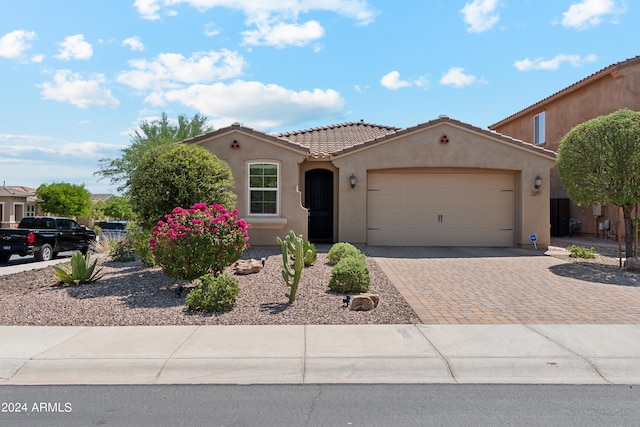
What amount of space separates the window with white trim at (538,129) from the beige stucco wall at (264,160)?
1464 cm

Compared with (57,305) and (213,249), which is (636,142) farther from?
(57,305)

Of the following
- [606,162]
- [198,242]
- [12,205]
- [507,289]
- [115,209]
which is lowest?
[507,289]

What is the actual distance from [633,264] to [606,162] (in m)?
2.58

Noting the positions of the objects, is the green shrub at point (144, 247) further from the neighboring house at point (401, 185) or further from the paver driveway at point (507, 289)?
the paver driveway at point (507, 289)

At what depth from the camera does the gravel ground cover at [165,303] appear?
23.8ft

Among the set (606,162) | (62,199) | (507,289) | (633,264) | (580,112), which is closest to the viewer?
(507,289)

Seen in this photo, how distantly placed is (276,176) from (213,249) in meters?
6.92

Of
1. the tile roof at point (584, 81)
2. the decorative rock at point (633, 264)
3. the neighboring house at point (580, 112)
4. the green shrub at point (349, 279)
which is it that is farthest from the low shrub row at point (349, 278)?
the tile roof at point (584, 81)

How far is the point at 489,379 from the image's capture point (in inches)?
202

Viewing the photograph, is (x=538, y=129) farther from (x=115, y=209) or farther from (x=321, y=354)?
(x=115, y=209)

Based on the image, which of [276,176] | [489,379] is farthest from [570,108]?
[489,379]

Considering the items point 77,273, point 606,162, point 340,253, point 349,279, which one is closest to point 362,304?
point 349,279

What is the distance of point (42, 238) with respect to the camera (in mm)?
16766

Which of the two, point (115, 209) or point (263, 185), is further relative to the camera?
point (115, 209)
